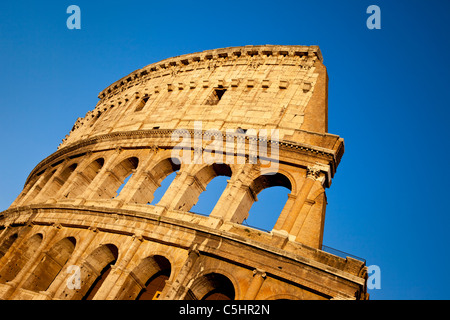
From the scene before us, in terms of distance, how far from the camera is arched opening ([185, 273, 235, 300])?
14.6 m

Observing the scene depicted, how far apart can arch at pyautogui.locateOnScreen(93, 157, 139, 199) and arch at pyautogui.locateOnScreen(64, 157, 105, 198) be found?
1.79m

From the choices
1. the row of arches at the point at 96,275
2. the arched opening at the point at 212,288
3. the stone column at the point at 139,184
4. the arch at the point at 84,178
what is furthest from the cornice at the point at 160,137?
the arched opening at the point at 212,288

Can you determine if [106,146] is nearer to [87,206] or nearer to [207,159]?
[87,206]

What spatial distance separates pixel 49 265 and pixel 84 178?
5316 mm

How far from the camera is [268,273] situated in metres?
14.0

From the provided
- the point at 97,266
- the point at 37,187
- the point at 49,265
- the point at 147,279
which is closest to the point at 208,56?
the point at 37,187

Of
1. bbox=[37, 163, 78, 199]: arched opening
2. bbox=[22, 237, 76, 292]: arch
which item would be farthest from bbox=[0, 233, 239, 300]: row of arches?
bbox=[37, 163, 78, 199]: arched opening

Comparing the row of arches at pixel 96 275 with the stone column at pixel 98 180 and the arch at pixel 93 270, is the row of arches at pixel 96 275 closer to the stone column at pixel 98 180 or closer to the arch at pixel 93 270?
the arch at pixel 93 270

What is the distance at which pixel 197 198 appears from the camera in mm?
18594

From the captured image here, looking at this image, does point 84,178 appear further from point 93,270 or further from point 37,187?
point 93,270

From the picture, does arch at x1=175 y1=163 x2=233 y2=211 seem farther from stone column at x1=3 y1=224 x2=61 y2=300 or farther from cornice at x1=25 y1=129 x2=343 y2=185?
stone column at x1=3 y1=224 x2=61 y2=300

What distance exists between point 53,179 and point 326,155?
15.3 m
